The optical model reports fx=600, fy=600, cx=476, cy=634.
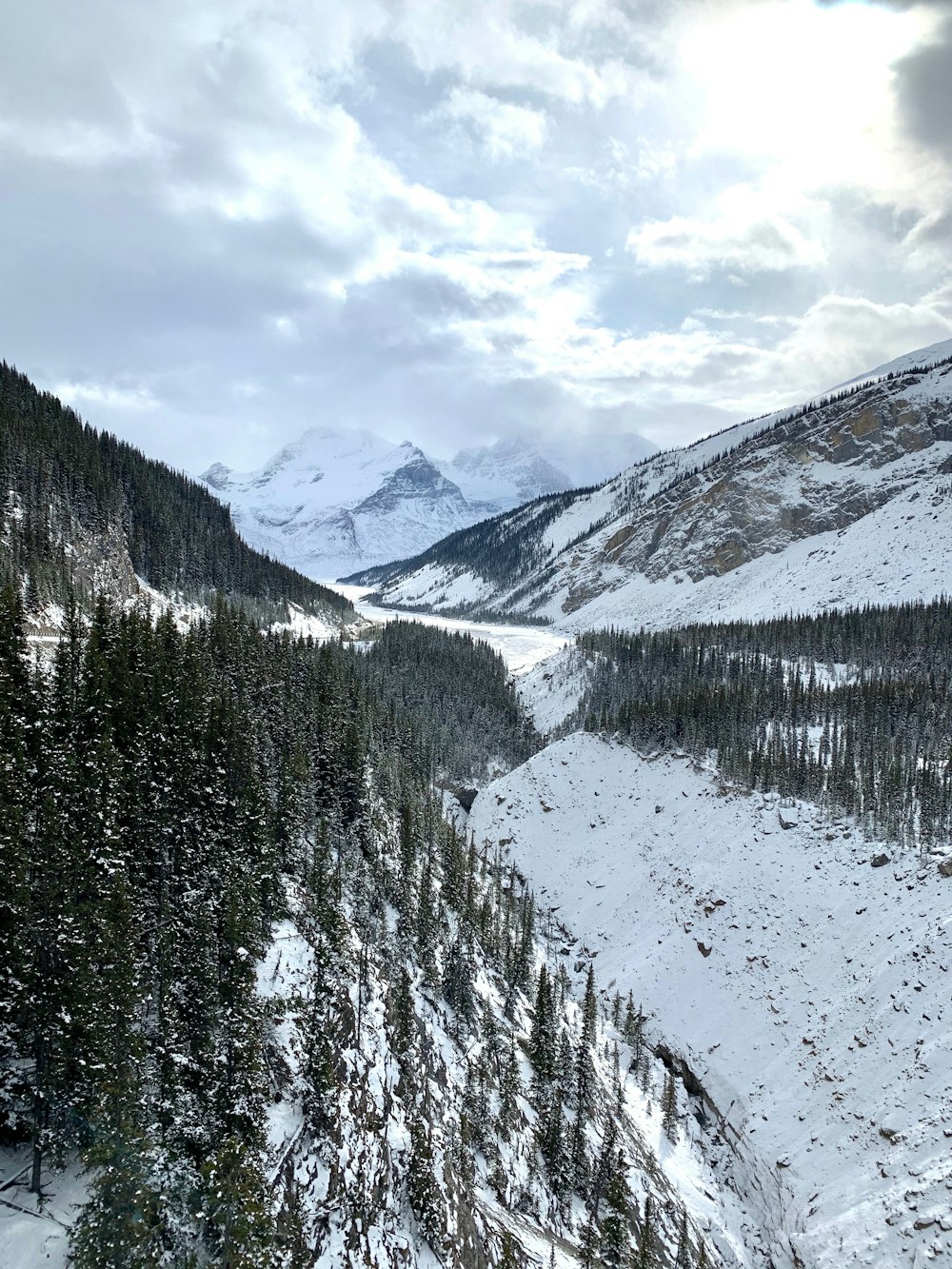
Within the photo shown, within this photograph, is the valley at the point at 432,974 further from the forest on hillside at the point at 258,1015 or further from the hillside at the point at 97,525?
the hillside at the point at 97,525

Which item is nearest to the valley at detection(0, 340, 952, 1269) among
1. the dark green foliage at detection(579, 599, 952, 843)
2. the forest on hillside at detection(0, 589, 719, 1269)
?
the forest on hillside at detection(0, 589, 719, 1269)

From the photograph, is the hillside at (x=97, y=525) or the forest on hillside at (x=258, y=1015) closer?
the forest on hillside at (x=258, y=1015)

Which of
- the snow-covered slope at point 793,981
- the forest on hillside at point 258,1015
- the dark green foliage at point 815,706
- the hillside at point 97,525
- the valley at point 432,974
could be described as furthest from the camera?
Result: the hillside at point 97,525

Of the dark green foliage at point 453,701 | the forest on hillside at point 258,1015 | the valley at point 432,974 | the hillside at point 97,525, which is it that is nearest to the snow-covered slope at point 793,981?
the valley at point 432,974

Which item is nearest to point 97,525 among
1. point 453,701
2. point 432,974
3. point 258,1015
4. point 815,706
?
point 453,701

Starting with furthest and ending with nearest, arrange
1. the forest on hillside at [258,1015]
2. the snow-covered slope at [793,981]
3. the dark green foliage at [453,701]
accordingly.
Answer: the dark green foliage at [453,701]
the snow-covered slope at [793,981]
the forest on hillside at [258,1015]
